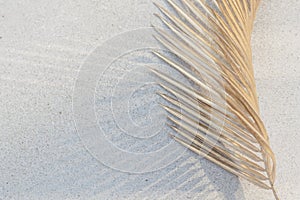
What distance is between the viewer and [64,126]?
40.8 inches

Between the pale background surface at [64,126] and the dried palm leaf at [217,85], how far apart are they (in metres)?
0.05

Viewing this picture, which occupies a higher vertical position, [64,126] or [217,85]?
[217,85]

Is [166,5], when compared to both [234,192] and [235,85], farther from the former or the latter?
[234,192]

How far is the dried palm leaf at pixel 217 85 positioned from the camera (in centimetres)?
96

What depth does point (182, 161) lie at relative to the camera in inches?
41.1

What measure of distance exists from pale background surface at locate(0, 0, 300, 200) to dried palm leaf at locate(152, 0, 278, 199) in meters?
0.05

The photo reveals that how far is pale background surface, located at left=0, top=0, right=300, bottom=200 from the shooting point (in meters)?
1.03

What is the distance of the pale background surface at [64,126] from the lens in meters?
1.03

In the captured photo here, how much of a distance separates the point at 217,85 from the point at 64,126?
340 mm

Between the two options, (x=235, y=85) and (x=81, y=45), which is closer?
(x=235, y=85)

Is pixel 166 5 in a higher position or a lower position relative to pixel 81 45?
higher

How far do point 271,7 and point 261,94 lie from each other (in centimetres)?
21

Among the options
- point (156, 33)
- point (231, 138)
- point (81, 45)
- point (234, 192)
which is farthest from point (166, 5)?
point (234, 192)

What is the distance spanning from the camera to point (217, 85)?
993 millimetres
